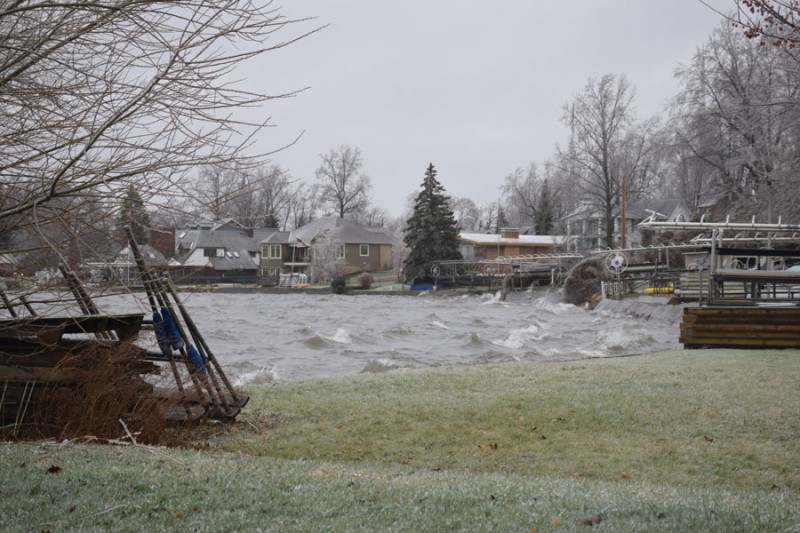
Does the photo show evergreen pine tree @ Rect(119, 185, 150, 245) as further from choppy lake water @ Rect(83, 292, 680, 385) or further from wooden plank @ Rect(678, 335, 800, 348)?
wooden plank @ Rect(678, 335, 800, 348)

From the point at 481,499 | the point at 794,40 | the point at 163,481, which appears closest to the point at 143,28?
the point at 163,481

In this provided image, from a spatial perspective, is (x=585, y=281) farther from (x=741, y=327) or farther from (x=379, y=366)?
(x=379, y=366)

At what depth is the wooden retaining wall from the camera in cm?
1759

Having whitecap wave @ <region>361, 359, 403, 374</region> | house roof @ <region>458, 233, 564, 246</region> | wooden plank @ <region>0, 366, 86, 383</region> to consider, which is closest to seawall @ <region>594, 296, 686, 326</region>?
whitecap wave @ <region>361, 359, 403, 374</region>

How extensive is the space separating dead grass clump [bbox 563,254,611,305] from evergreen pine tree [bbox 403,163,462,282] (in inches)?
836

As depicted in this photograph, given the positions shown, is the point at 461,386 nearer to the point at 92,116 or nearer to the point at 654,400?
the point at 654,400

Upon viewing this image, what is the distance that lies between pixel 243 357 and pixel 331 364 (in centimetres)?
264

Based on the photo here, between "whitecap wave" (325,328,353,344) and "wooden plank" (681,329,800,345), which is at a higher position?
"wooden plank" (681,329,800,345)

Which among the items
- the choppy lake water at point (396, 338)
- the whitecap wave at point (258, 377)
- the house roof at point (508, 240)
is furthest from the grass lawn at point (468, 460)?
the house roof at point (508, 240)

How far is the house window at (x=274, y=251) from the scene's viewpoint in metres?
91.8

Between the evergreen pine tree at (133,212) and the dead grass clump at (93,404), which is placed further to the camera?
the dead grass clump at (93,404)

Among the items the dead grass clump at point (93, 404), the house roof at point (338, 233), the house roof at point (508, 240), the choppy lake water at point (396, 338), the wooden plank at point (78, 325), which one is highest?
the house roof at point (338, 233)

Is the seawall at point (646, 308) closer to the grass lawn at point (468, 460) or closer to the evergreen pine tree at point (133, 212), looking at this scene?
the grass lawn at point (468, 460)

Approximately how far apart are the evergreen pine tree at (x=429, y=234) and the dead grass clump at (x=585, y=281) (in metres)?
21.2
